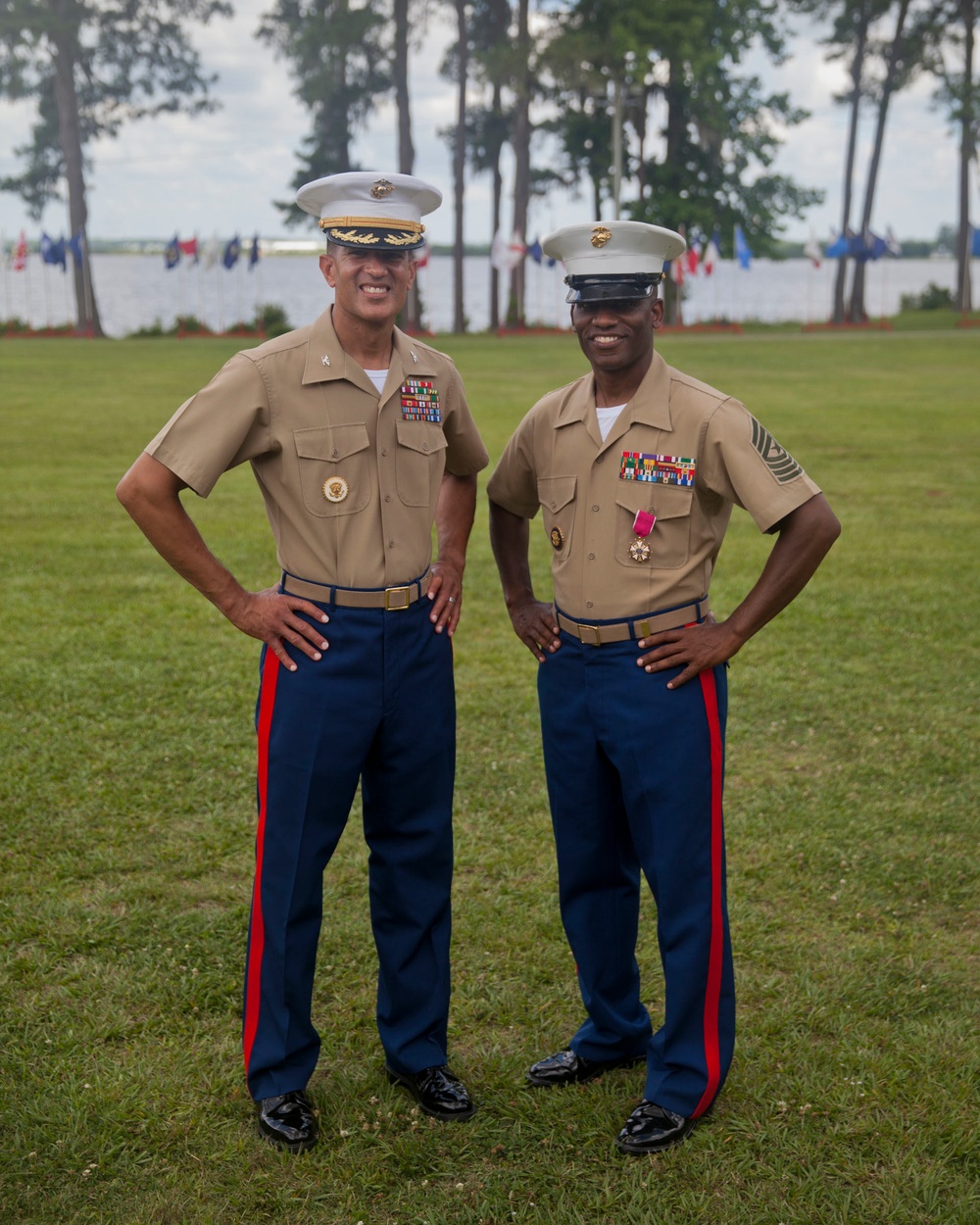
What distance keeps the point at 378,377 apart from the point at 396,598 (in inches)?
23.4

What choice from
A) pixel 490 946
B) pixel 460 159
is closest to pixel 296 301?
pixel 460 159

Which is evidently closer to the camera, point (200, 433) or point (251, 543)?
point (200, 433)

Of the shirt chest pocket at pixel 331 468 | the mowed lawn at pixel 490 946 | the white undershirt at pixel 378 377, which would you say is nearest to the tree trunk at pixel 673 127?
the mowed lawn at pixel 490 946

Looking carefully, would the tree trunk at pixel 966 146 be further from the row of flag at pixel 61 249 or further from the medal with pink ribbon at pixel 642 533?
the medal with pink ribbon at pixel 642 533

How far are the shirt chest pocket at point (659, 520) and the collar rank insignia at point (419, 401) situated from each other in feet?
1.86

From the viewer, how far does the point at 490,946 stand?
15.2 feet

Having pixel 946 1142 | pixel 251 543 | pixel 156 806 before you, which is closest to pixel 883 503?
pixel 251 543

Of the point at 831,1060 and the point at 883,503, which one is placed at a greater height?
the point at 883,503

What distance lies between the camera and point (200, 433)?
3354 mm

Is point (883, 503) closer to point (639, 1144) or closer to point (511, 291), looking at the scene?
point (639, 1144)

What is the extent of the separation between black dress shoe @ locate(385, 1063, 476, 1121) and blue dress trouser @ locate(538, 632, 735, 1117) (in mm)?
482

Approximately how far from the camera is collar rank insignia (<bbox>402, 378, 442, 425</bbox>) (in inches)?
140

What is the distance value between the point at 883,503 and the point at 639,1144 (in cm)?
1009

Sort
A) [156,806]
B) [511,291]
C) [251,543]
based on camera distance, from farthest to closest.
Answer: [511,291]
[251,543]
[156,806]
